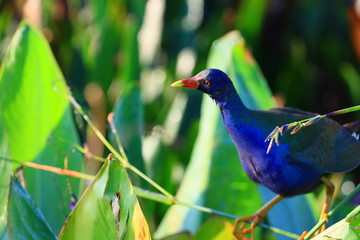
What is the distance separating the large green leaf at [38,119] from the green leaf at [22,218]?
0.94 ft

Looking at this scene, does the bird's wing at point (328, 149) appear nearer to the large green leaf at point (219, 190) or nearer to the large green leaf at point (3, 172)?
the large green leaf at point (219, 190)

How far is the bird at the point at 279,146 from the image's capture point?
87 centimetres

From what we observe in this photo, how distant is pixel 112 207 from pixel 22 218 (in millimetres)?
109

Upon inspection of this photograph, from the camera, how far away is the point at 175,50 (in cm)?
256

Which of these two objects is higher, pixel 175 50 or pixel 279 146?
pixel 279 146

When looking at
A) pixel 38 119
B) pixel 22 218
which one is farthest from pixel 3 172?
pixel 22 218

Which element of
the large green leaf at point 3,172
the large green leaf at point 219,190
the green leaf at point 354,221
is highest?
the green leaf at point 354,221

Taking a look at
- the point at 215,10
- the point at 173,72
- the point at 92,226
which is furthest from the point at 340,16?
the point at 92,226

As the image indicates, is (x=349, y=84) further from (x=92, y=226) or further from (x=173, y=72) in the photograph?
(x=92, y=226)

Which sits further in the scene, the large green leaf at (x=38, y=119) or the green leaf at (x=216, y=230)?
the large green leaf at (x=38, y=119)

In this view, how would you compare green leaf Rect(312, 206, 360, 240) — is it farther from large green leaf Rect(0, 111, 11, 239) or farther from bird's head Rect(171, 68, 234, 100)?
large green leaf Rect(0, 111, 11, 239)

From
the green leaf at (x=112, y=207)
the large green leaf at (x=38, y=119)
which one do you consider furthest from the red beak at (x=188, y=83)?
the large green leaf at (x=38, y=119)

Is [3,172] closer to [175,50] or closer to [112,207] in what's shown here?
[112,207]

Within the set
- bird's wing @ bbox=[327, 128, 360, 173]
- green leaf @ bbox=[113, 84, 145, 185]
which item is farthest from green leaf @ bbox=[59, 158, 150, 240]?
green leaf @ bbox=[113, 84, 145, 185]
